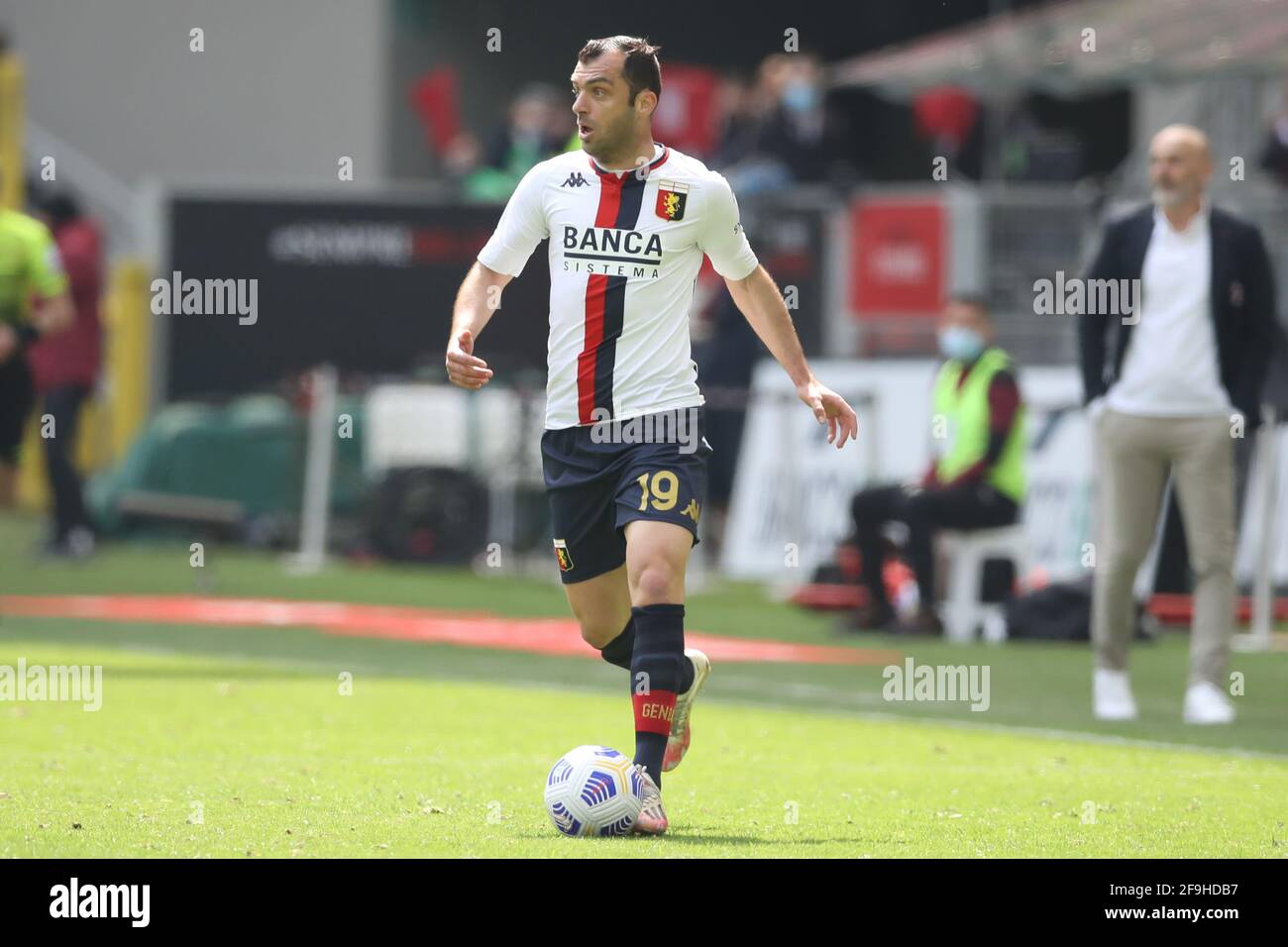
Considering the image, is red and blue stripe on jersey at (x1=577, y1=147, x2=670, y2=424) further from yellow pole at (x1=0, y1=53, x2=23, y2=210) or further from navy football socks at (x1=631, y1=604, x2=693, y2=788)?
yellow pole at (x1=0, y1=53, x2=23, y2=210)

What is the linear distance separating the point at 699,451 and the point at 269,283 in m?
13.9

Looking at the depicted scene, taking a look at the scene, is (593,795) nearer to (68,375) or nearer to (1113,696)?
(1113,696)

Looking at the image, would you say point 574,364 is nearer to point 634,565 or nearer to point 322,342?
point 634,565

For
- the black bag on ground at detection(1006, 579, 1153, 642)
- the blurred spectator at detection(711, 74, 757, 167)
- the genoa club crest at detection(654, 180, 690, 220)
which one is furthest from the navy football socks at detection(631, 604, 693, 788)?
the blurred spectator at detection(711, 74, 757, 167)

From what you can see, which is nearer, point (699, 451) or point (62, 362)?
point (699, 451)

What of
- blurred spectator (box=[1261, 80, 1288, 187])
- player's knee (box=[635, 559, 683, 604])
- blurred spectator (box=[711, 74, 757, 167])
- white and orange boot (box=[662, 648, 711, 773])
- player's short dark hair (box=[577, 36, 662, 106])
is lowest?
white and orange boot (box=[662, 648, 711, 773])

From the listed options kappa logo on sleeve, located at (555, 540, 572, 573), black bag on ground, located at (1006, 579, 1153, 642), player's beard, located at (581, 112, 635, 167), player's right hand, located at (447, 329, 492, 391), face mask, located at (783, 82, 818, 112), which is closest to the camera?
player's right hand, located at (447, 329, 492, 391)

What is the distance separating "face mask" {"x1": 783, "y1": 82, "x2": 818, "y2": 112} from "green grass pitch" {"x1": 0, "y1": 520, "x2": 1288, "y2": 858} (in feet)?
21.8

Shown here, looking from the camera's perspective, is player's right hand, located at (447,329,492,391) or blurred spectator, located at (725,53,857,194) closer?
player's right hand, located at (447,329,492,391)

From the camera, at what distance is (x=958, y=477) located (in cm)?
1466

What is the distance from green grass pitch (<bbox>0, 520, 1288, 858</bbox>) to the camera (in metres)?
7.05

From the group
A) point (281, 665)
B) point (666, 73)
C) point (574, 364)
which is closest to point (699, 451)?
point (574, 364)

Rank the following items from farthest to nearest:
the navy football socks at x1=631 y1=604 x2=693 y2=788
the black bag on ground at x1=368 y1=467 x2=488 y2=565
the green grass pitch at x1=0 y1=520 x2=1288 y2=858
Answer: the black bag on ground at x1=368 y1=467 x2=488 y2=565
the navy football socks at x1=631 y1=604 x2=693 y2=788
the green grass pitch at x1=0 y1=520 x2=1288 y2=858

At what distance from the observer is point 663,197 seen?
7691 millimetres
